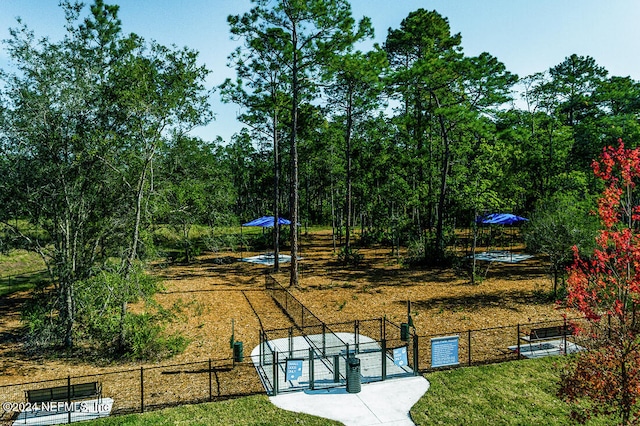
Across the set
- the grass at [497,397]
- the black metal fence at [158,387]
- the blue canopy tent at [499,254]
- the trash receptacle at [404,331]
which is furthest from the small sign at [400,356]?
the blue canopy tent at [499,254]

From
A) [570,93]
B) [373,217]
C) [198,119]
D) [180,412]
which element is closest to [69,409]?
[180,412]

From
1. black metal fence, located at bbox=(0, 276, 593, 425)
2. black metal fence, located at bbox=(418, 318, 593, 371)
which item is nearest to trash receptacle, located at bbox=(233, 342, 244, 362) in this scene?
black metal fence, located at bbox=(0, 276, 593, 425)

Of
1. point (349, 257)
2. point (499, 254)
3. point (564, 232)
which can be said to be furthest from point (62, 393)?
point (499, 254)

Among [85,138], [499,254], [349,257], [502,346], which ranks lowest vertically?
[502,346]

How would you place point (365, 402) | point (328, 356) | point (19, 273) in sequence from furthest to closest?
point (19, 273)
point (328, 356)
point (365, 402)

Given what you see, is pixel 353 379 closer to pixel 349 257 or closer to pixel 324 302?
pixel 324 302

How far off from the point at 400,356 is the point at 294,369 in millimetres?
3294

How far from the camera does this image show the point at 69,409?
412 inches

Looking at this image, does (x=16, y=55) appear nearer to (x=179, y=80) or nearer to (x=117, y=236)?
(x=179, y=80)

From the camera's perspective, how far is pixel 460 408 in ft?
36.6

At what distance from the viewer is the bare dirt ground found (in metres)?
15.6

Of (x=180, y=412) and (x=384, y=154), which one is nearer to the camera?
(x=180, y=412)

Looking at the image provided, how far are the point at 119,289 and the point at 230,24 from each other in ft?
55.2

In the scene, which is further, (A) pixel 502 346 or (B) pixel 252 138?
(B) pixel 252 138
